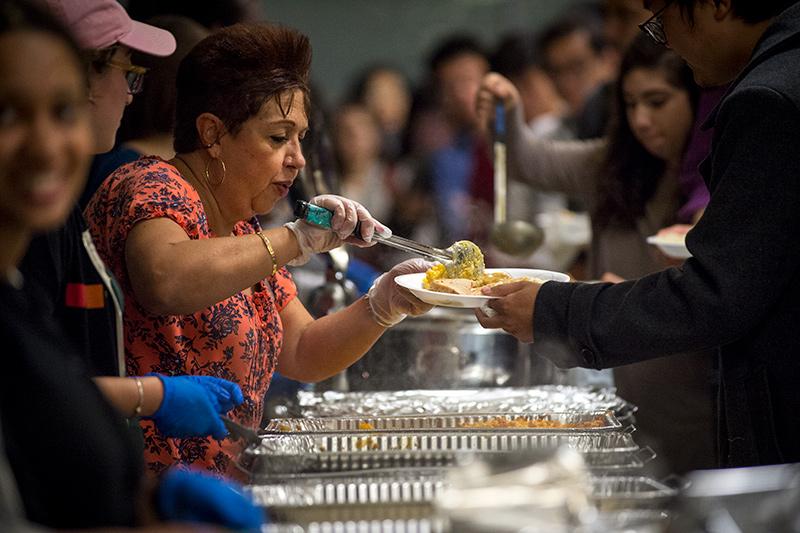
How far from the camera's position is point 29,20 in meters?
1.12

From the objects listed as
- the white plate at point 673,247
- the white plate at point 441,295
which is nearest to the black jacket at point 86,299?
the white plate at point 441,295

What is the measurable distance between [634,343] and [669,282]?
0.11 m

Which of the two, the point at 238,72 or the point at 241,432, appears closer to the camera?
the point at 241,432

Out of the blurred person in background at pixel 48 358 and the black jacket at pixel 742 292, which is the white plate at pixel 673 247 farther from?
the blurred person in background at pixel 48 358

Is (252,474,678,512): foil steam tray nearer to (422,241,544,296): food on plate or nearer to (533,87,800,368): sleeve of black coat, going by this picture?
(533,87,800,368): sleeve of black coat

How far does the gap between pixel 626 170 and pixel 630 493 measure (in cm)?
185

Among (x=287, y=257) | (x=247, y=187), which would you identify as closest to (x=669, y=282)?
(x=287, y=257)

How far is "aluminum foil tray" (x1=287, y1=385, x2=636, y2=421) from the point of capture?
2021mm

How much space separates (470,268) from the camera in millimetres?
2014

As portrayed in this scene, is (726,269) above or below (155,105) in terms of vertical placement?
below

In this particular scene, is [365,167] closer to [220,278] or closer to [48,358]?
[220,278]

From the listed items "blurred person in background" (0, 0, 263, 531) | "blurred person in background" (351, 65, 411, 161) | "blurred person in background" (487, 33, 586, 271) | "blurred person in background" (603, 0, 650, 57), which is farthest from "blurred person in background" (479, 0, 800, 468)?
"blurred person in background" (351, 65, 411, 161)

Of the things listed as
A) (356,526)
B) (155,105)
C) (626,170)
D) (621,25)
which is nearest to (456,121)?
(621,25)

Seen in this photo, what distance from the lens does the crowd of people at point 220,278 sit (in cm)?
113
